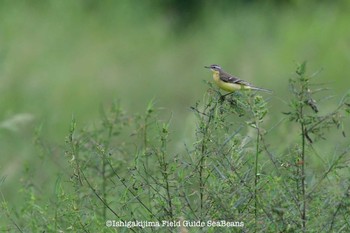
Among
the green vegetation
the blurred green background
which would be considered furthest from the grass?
the blurred green background

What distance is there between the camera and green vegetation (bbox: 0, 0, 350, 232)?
11.3ft

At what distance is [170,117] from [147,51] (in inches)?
329

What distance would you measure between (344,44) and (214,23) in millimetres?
2184

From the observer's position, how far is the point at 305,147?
3701 mm

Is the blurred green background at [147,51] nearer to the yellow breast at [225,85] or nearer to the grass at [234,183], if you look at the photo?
the yellow breast at [225,85]

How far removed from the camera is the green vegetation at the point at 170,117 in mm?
3451

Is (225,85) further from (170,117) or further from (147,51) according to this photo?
(147,51)

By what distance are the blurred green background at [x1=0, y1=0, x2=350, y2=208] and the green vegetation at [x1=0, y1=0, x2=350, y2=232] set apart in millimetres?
26

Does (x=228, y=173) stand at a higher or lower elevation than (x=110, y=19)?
lower

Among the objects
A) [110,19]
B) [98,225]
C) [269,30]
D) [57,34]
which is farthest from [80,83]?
[98,225]

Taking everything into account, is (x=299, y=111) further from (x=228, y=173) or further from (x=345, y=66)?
(x=345, y=66)

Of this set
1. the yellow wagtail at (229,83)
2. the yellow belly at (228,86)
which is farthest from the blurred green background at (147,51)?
the yellow belly at (228,86)

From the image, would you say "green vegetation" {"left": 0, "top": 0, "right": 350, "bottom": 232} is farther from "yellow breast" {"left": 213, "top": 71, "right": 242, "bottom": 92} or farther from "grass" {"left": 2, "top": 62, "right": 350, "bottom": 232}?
"yellow breast" {"left": 213, "top": 71, "right": 242, "bottom": 92}

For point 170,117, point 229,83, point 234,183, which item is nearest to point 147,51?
point 229,83
